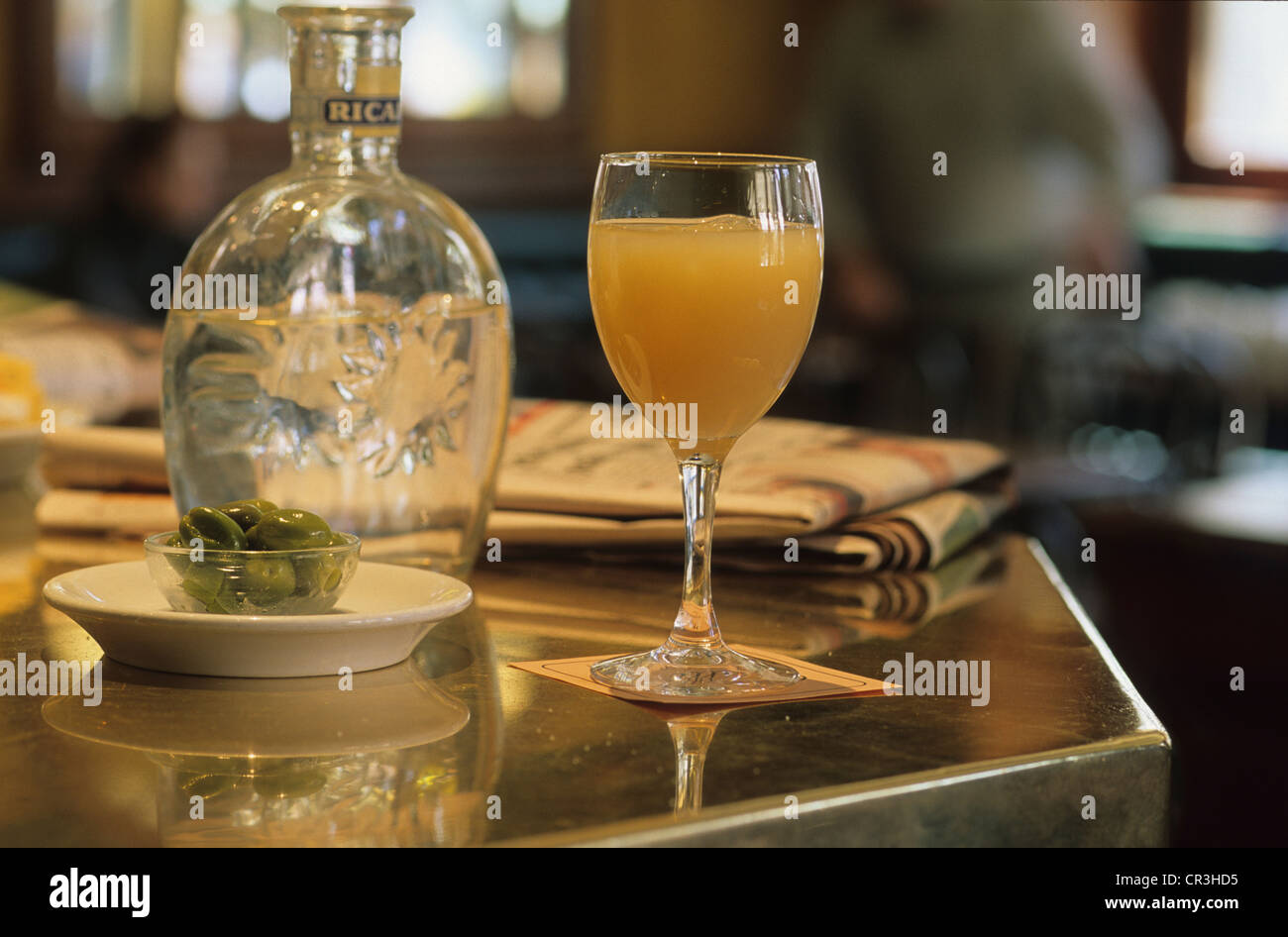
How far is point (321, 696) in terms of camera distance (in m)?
0.71

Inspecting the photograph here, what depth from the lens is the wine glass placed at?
0.77m

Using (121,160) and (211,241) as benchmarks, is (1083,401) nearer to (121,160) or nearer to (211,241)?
(121,160)

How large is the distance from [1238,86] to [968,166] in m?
2.72

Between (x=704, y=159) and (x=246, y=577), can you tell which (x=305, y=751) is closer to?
(x=246, y=577)

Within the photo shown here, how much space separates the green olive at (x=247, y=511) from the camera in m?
0.77

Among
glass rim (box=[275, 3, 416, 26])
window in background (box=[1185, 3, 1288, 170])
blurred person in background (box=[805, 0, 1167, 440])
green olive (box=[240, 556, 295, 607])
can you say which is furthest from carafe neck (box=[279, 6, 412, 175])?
window in background (box=[1185, 3, 1288, 170])

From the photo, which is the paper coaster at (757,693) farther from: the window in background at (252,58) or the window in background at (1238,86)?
the window in background at (1238,86)

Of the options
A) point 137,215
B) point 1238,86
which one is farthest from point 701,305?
point 1238,86

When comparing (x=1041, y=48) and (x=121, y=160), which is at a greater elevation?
(x=1041, y=48)

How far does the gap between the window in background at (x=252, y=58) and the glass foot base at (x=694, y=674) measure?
4.38 metres

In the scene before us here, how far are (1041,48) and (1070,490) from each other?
1.79 m

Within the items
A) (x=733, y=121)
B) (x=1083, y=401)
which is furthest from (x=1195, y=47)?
(x=1083, y=401)

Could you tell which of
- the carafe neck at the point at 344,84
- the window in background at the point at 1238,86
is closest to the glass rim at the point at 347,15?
the carafe neck at the point at 344,84

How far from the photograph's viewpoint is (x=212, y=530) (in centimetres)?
75
